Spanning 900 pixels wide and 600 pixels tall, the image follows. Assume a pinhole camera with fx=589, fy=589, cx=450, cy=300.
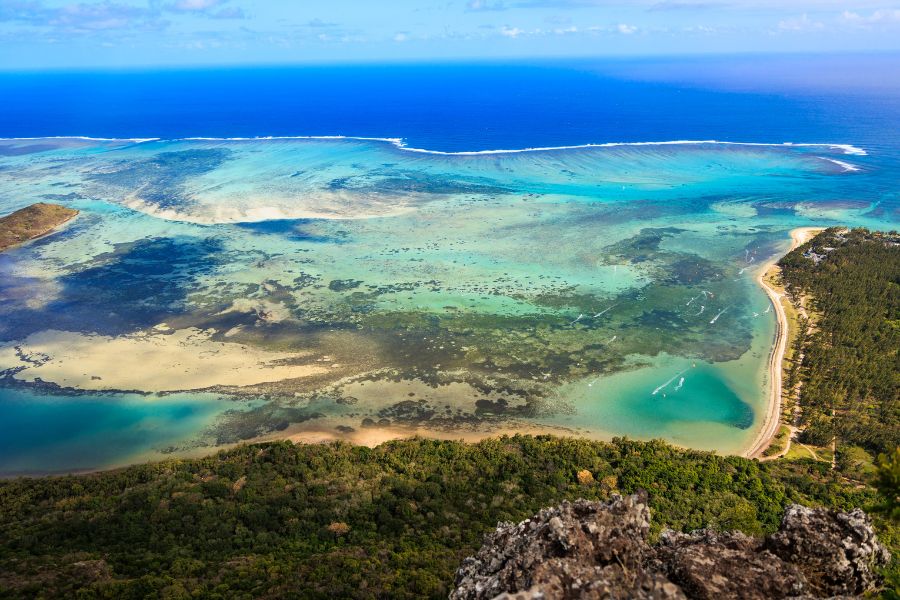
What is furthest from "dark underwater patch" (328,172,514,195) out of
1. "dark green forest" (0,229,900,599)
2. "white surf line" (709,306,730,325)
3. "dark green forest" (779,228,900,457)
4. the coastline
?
"dark green forest" (0,229,900,599)

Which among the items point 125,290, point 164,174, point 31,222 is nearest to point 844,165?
point 125,290

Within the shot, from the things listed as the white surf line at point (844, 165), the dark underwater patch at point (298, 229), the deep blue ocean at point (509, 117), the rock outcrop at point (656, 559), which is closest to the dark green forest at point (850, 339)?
the rock outcrop at point (656, 559)

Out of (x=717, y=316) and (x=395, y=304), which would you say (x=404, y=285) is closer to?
(x=395, y=304)

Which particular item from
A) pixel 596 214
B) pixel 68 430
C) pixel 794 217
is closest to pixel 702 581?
pixel 68 430

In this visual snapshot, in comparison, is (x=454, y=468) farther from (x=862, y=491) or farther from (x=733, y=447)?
(x=862, y=491)

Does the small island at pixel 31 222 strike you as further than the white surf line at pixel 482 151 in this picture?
No

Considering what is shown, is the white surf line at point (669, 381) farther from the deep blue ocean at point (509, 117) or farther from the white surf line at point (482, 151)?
the deep blue ocean at point (509, 117)

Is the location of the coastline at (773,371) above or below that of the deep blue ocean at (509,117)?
below
